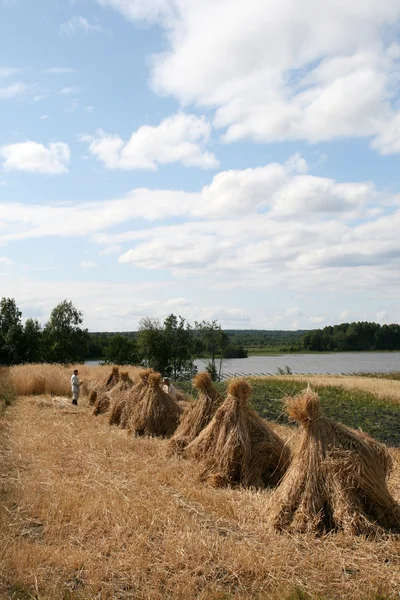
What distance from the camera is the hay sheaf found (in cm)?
1555

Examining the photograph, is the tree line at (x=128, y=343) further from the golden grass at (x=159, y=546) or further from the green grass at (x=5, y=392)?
the golden grass at (x=159, y=546)

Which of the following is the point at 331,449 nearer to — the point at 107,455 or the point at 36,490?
the point at 36,490

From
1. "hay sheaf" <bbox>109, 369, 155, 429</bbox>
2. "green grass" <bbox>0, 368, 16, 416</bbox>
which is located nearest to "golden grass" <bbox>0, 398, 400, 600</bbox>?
"hay sheaf" <bbox>109, 369, 155, 429</bbox>

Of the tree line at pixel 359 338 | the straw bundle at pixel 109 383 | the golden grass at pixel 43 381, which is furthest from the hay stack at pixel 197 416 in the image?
the tree line at pixel 359 338

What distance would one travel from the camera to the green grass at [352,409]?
1831cm

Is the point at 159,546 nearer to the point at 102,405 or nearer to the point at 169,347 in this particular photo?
the point at 102,405

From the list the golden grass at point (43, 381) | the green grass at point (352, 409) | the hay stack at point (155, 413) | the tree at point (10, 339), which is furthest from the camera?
the tree at point (10, 339)

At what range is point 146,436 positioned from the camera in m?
13.8

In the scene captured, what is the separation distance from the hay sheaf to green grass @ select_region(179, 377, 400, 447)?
3.73 meters

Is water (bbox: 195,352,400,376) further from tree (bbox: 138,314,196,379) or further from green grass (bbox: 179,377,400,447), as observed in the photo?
green grass (bbox: 179,377,400,447)

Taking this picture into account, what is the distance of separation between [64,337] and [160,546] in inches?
2325

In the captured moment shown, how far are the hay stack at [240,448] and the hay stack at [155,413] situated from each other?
4.24 metres

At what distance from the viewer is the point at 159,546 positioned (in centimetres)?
608

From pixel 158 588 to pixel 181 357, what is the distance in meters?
64.8
